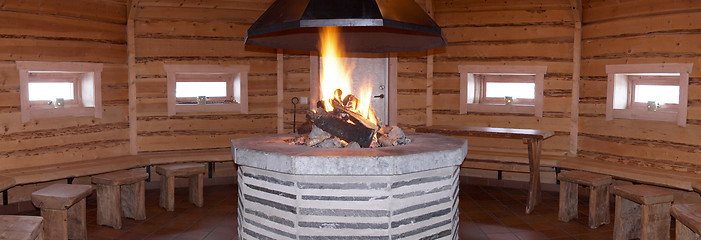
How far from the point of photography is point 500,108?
8547 mm

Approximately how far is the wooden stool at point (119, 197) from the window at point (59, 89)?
1368mm

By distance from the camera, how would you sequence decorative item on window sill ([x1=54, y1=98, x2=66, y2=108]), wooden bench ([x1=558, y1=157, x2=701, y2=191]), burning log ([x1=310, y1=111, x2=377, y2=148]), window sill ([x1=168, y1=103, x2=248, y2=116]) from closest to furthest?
burning log ([x1=310, y1=111, x2=377, y2=148]) < wooden bench ([x1=558, y1=157, x2=701, y2=191]) < decorative item on window sill ([x1=54, y1=98, x2=66, y2=108]) < window sill ([x1=168, y1=103, x2=248, y2=116])

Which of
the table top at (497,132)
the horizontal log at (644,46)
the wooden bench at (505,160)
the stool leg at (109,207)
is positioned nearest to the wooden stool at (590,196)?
the table top at (497,132)

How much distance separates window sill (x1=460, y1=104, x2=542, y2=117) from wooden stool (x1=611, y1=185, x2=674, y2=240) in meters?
2.60

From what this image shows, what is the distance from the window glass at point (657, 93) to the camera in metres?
7.07

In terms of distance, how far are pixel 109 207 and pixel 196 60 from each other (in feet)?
9.13

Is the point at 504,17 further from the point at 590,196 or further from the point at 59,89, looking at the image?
the point at 59,89

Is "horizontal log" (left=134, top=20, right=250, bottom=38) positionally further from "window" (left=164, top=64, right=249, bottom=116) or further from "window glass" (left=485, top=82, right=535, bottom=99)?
"window glass" (left=485, top=82, right=535, bottom=99)

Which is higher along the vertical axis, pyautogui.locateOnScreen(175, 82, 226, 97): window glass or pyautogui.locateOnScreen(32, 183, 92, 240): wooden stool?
pyautogui.locateOnScreen(175, 82, 226, 97): window glass

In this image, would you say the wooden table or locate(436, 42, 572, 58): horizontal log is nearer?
the wooden table

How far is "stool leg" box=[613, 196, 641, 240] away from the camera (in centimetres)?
578

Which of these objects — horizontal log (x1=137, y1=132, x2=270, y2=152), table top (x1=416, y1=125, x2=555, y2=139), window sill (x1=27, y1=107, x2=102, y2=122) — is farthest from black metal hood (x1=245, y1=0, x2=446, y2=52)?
window sill (x1=27, y1=107, x2=102, y2=122)

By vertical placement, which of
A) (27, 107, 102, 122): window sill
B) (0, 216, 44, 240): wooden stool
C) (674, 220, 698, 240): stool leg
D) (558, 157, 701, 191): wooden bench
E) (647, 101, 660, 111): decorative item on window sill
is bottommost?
(674, 220, 698, 240): stool leg

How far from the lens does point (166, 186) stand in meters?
6.98
